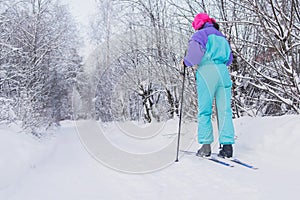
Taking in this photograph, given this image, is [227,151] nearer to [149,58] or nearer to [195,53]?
[195,53]

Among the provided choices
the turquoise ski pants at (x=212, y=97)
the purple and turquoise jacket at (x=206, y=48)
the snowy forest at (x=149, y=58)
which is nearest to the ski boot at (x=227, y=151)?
the turquoise ski pants at (x=212, y=97)

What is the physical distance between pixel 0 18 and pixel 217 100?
776cm

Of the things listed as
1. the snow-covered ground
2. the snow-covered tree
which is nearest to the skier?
the snow-covered ground

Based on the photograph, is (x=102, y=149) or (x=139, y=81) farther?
(x=139, y=81)

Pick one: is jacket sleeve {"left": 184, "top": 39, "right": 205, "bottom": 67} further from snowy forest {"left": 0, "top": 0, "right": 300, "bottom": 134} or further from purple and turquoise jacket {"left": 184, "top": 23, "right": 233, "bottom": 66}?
snowy forest {"left": 0, "top": 0, "right": 300, "bottom": 134}

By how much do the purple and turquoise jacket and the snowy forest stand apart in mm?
595

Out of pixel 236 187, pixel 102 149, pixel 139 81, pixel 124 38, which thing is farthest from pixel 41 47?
pixel 236 187

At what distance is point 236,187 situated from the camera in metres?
1.90

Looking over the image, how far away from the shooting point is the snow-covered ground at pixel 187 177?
1.90 metres

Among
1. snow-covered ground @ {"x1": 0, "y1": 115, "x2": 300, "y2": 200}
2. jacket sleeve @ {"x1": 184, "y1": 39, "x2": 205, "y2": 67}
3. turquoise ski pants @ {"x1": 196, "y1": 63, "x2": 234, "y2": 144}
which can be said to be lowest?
snow-covered ground @ {"x1": 0, "y1": 115, "x2": 300, "y2": 200}

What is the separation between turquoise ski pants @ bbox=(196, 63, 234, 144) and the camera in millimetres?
2816

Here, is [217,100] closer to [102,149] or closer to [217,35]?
[217,35]

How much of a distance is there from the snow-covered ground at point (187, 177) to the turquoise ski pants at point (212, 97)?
30 cm

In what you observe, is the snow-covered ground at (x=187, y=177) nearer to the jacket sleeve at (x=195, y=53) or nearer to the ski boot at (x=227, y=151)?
the ski boot at (x=227, y=151)
